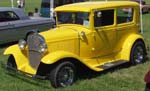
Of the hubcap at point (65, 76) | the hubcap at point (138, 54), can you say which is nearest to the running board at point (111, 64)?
the hubcap at point (138, 54)

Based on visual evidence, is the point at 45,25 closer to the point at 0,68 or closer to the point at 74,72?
the point at 0,68

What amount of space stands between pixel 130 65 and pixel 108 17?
1.46 meters

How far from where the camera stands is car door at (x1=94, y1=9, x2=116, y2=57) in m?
8.92

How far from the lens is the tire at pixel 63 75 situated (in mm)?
7758

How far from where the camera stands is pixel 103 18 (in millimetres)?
9133

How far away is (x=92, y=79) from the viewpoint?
8.58 m

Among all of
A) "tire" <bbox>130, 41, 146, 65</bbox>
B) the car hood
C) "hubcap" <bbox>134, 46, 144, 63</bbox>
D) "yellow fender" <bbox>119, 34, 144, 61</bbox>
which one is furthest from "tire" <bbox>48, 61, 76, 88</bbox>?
"hubcap" <bbox>134, 46, 144, 63</bbox>

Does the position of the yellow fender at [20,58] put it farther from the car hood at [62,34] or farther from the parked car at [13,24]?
the parked car at [13,24]

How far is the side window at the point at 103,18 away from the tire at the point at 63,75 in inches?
55.8

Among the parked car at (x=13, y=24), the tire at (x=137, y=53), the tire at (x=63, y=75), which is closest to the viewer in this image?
the tire at (x=63, y=75)

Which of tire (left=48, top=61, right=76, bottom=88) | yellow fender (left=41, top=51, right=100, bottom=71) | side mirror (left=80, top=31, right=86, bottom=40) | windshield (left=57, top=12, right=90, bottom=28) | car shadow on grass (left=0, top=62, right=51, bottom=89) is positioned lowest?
car shadow on grass (left=0, top=62, right=51, bottom=89)

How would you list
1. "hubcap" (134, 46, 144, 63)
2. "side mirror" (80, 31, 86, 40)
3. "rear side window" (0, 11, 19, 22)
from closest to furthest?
"side mirror" (80, 31, 86, 40) < "hubcap" (134, 46, 144, 63) < "rear side window" (0, 11, 19, 22)

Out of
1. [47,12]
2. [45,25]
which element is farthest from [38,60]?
[47,12]

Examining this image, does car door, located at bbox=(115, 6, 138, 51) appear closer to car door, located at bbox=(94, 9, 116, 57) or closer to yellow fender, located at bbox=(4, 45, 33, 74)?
car door, located at bbox=(94, 9, 116, 57)
